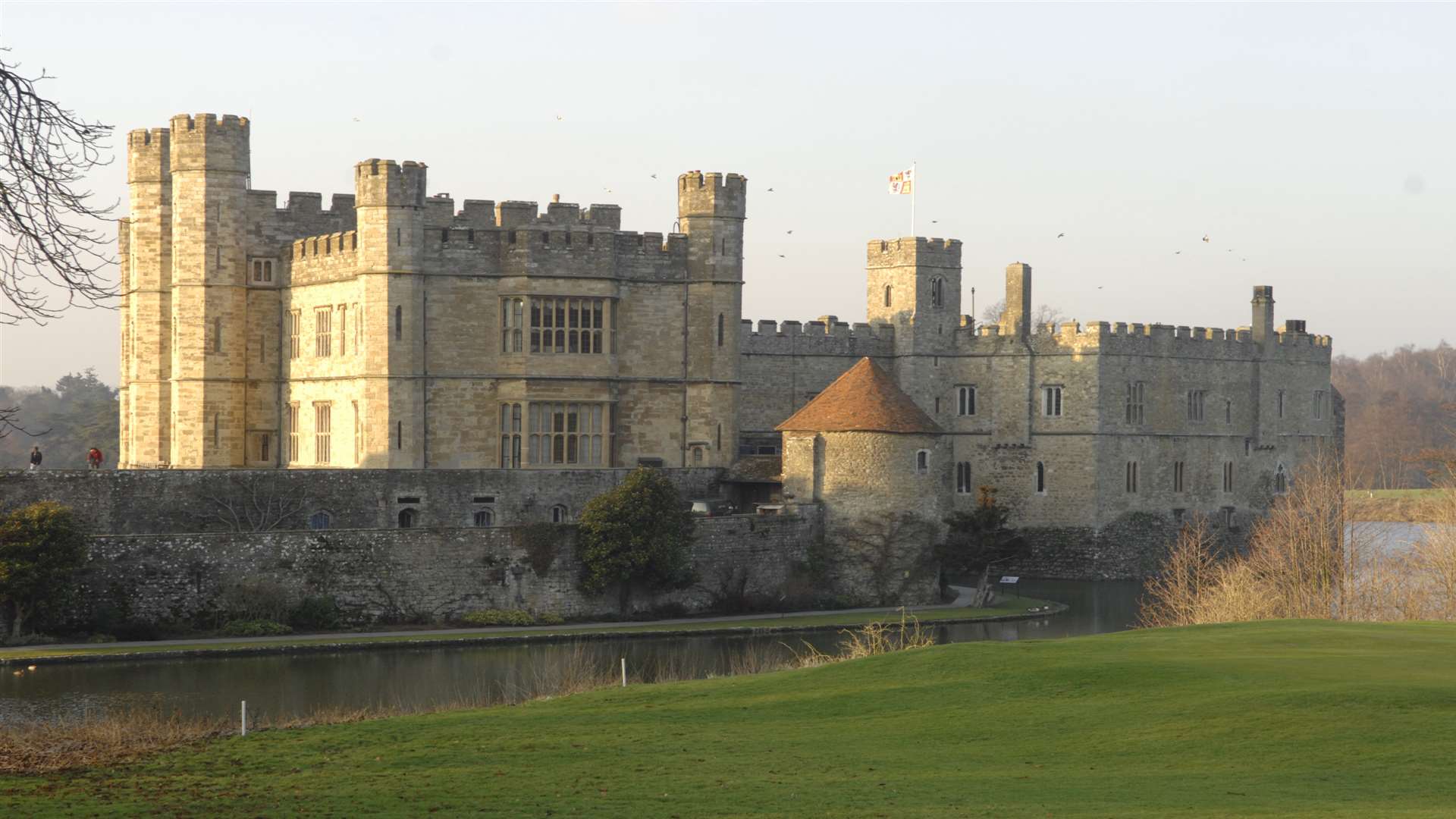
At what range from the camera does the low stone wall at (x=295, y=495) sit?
4134 centimetres

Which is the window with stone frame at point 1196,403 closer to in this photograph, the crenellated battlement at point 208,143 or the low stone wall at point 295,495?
the low stone wall at point 295,495

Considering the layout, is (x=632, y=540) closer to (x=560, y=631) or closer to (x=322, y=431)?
(x=560, y=631)

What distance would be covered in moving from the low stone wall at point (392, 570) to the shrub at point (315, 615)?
0.67ft

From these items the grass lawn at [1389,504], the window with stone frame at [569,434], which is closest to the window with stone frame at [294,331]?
the window with stone frame at [569,434]

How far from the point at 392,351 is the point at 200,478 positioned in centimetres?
656

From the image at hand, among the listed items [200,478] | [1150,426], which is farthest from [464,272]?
[1150,426]

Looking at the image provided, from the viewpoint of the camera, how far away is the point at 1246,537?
62938mm

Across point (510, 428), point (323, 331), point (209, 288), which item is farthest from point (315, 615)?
point (209, 288)

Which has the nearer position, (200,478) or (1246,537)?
(200,478)

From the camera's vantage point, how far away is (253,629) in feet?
126

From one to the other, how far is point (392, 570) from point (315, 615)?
2.04 metres

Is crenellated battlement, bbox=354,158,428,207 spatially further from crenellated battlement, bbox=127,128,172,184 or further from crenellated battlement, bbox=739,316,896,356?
crenellated battlement, bbox=739,316,896,356

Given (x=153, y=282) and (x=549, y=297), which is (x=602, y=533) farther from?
(x=153, y=282)

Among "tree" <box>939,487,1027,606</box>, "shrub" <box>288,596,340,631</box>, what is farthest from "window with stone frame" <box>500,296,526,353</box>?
"tree" <box>939,487,1027,606</box>
